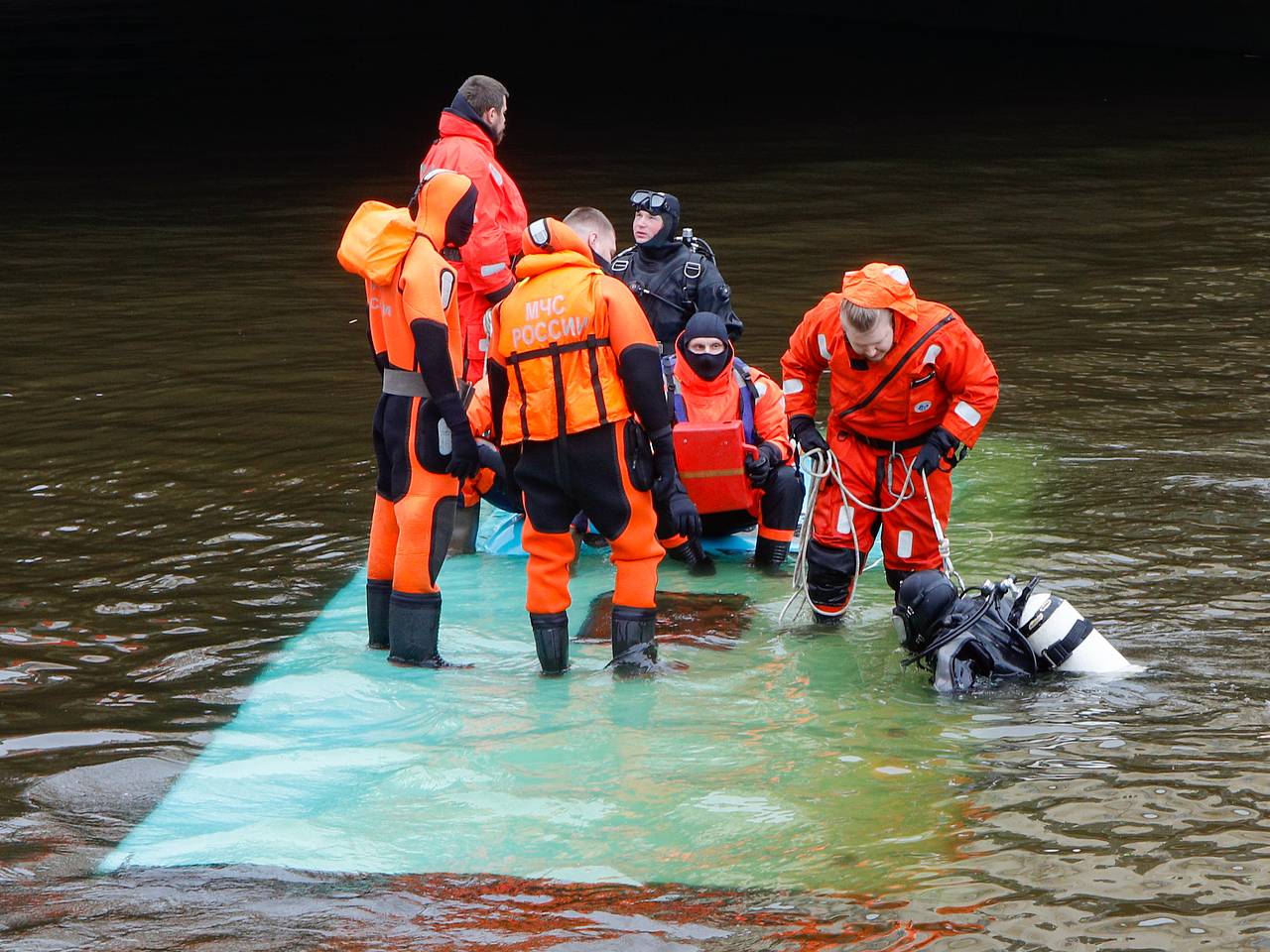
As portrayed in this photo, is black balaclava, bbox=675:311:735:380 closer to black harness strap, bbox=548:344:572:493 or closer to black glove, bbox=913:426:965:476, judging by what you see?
black glove, bbox=913:426:965:476

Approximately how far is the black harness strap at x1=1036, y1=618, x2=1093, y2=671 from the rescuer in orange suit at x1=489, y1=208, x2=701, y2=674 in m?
1.33

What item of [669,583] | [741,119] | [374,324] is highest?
[741,119]

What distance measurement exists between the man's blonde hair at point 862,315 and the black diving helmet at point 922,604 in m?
0.92

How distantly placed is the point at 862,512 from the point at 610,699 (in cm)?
127

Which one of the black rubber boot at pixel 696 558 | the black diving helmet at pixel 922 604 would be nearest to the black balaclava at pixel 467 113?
the black rubber boot at pixel 696 558

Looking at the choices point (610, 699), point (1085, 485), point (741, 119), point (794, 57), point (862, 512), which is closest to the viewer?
point (610, 699)

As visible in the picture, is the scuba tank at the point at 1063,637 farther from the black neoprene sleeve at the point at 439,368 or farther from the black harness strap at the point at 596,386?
the black neoprene sleeve at the point at 439,368

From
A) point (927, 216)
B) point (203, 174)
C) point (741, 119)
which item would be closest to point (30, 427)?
point (927, 216)

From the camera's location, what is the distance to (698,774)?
5281 millimetres

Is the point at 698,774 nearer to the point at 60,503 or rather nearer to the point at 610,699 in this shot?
the point at 610,699

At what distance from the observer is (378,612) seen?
643 centimetres

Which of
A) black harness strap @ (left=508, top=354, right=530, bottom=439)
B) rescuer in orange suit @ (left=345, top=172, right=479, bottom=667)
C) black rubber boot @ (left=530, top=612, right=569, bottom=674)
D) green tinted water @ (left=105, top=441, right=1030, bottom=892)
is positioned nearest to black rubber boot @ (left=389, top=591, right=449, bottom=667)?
rescuer in orange suit @ (left=345, top=172, right=479, bottom=667)

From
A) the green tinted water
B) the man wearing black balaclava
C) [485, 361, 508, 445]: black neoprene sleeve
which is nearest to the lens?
the green tinted water

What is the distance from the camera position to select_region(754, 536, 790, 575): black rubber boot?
7594 millimetres
